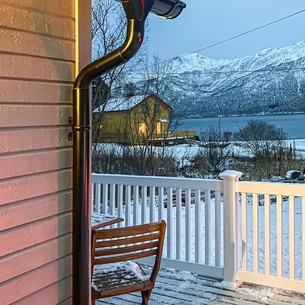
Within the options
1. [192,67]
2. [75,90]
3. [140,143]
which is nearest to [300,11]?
[192,67]

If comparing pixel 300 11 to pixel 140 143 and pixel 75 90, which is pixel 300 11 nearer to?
pixel 140 143

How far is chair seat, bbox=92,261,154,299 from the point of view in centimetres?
233

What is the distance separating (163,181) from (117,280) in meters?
1.42

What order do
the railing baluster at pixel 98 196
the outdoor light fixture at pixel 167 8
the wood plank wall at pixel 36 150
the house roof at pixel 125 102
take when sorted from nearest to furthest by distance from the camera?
the wood plank wall at pixel 36 150, the outdoor light fixture at pixel 167 8, the railing baluster at pixel 98 196, the house roof at pixel 125 102

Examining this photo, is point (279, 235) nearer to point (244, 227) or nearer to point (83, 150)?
point (244, 227)

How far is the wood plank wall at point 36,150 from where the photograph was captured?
4.56 feet

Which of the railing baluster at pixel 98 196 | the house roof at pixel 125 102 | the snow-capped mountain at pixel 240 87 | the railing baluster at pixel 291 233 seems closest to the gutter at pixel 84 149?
the railing baluster at pixel 291 233

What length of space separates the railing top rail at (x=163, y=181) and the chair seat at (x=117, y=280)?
1.11 m

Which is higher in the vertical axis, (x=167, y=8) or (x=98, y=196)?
(x=167, y=8)

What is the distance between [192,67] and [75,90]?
26.5ft

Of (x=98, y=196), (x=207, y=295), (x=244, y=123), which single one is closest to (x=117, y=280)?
(x=207, y=295)

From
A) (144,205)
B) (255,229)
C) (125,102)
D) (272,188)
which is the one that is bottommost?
(255,229)

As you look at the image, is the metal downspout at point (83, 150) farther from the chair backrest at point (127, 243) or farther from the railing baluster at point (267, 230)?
the railing baluster at point (267, 230)

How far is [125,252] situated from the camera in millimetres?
2396
